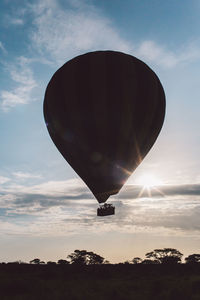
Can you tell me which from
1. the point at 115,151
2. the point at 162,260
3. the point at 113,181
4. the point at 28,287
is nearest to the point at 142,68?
the point at 115,151

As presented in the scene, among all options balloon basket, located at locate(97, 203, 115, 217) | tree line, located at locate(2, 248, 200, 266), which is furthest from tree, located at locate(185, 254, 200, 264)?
balloon basket, located at locate(97, 203, 115, 217)

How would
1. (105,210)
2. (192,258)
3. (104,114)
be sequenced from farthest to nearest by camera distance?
(192,258)
(105,210)
(104,114)

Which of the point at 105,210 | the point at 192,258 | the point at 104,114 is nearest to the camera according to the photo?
the point at 104,114

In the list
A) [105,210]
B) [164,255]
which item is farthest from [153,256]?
[105,210]

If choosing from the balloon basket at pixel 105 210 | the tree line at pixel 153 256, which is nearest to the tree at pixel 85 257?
the tree line at pixel 153 256

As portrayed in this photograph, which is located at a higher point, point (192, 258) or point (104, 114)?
point (104, 114)

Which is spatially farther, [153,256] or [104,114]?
[153,256]

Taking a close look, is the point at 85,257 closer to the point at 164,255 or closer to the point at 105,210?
the point at 164,255

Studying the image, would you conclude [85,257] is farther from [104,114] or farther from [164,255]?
[104,114]
